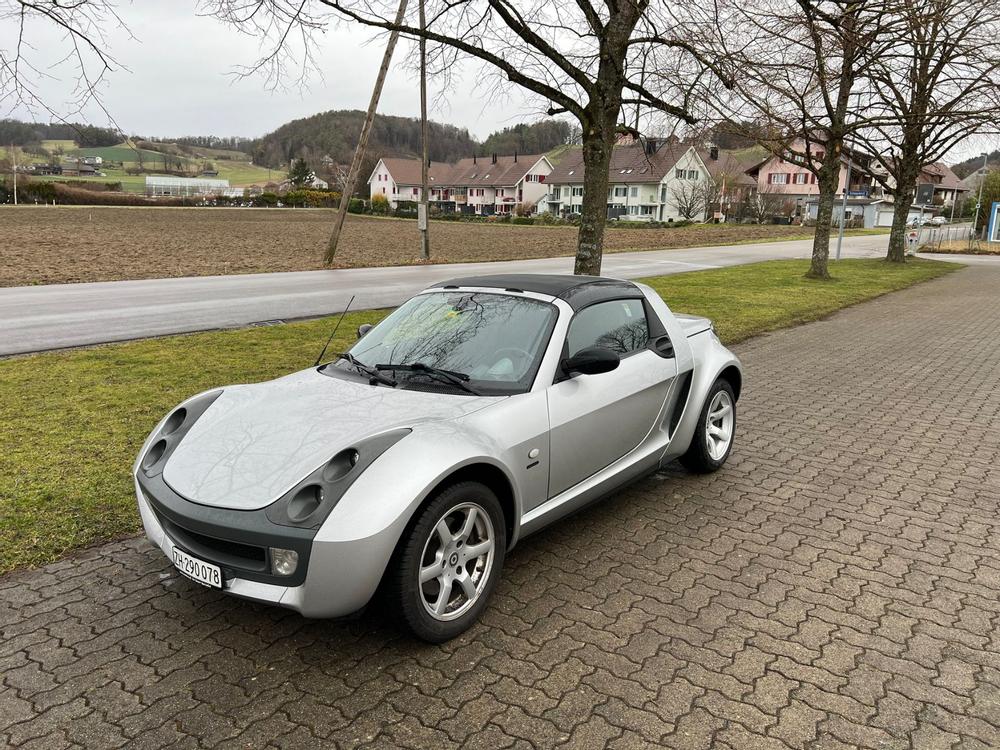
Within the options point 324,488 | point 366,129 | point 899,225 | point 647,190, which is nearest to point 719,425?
point 324,488

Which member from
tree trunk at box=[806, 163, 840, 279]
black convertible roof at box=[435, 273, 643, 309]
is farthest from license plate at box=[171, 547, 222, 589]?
tree trunk at box=[806, 163, 840, 279]

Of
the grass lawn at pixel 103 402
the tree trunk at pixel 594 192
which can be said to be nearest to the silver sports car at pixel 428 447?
the grass lawn at pixel 103 402

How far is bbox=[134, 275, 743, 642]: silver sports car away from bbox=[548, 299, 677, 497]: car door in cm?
1

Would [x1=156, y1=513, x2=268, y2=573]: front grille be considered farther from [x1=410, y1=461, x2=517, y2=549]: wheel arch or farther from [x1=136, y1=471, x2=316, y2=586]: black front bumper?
[x1=410, y1=461, x2=517, y2=549]: wheel arch

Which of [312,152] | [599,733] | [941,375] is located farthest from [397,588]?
[312,152]

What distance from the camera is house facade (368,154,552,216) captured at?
108000 mm

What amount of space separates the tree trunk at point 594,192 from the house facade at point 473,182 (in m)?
91.0

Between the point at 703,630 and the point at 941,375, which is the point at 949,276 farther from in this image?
the point at 703,630

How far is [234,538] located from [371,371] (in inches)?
54.2

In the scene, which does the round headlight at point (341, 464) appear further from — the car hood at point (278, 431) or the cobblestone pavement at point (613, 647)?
the cobblestone pavement at point (613, 647)

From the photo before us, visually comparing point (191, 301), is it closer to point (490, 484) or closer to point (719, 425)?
point (719, 425)

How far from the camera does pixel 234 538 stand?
109 inches

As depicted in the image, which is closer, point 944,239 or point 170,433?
point 170,433

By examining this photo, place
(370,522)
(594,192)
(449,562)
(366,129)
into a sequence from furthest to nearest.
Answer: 1. (366,129)
2. (594,192)
3. (449,562)
4. (370,522)
